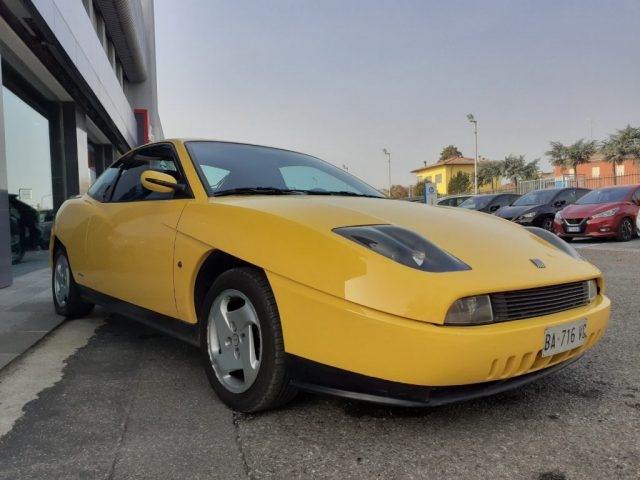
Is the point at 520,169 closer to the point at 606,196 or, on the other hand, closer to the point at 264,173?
the point at 606,196

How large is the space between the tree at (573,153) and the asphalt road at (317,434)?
48.3 metres

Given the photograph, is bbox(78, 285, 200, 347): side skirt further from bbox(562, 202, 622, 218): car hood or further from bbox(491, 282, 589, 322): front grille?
bbox(562, 202, 622, 218): car hood

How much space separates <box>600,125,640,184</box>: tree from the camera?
38781 millimetres

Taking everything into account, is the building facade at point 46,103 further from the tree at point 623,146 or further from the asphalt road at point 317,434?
the tree at point 623,146

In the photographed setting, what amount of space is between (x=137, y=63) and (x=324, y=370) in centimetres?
2454

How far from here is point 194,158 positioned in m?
3.11

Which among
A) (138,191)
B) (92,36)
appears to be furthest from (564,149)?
(138,191)

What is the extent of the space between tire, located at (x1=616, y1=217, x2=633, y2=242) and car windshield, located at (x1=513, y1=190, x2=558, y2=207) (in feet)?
7.72

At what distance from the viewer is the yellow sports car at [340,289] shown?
197 centimetres

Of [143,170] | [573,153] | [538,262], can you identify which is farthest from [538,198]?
[573,153]

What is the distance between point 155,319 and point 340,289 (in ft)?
4.91

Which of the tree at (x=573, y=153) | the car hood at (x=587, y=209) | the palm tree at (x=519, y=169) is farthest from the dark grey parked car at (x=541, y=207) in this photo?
the palm tree at (x=519, y=169)

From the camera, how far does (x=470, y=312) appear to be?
78.7 inches

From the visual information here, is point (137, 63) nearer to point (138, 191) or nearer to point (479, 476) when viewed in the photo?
point (138, 191)
